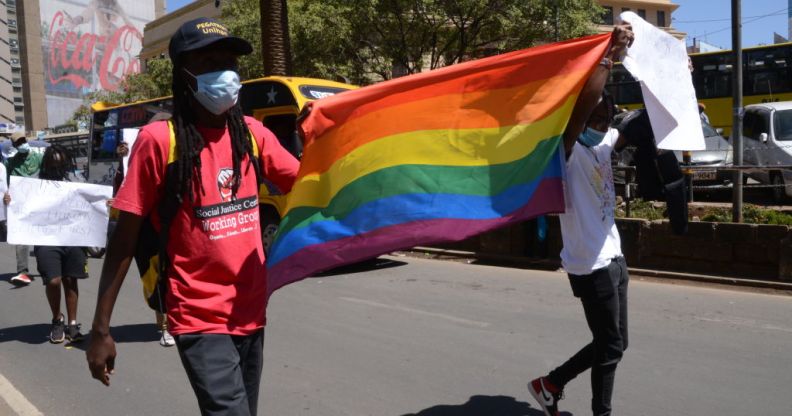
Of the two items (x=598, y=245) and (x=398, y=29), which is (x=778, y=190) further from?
(x=398, y=29)

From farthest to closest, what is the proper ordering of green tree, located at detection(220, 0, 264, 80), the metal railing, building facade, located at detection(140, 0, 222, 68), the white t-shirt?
building facade, located at detection(140, 0, 222, 68)
green tree, located at detection(220, 0, 264, 80)
the metal railing
the white t-shirt

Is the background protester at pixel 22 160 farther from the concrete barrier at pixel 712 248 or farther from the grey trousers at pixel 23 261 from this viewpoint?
the concrete barrier at pixel 712 248

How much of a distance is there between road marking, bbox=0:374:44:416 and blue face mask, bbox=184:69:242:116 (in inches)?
127

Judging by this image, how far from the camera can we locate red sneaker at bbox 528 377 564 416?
4223 millimetres

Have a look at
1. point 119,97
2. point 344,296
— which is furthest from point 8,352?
point 119,97

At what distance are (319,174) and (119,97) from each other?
50198 mm

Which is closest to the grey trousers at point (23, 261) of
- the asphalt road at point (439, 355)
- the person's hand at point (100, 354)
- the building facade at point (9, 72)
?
the asphalt road at point (439, 355)

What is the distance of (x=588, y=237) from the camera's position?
12.0 ft

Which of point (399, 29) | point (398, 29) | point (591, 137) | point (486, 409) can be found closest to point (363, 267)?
point (486, 409)

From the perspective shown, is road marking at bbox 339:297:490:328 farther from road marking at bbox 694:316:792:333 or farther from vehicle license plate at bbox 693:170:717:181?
vehicle license plate at bbox 693:170:717:181

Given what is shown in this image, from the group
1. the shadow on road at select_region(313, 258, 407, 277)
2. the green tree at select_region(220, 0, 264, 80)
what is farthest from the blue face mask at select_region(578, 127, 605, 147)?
the green tree at select_region(220, 0, 264, 80)

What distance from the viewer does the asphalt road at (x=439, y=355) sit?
481cm

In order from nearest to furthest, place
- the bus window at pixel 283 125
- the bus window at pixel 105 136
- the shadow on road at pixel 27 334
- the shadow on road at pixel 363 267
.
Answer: the shadow on road at pixel 27 334 < the shadow on road at pixel 363 267 < the bus window at pixel 283 125 < the bus window at pixel 105 136

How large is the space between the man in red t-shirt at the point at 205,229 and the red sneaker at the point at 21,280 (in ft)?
27.7
